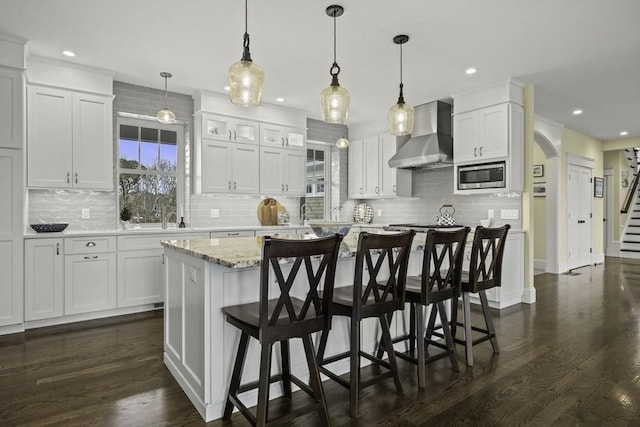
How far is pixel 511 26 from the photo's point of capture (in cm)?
319

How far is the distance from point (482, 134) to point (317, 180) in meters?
2.96

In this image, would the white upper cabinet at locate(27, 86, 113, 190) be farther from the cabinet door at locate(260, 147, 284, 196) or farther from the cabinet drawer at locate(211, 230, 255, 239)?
the cabinet door at locate(260, 147, 284, 196)

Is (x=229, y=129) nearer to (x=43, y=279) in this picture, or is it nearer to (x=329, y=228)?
(x=43, y=279)

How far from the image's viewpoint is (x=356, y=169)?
262 inches

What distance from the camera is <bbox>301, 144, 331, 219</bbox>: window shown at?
6586 millimetres

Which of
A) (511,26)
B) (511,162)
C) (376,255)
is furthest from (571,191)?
(376,255)

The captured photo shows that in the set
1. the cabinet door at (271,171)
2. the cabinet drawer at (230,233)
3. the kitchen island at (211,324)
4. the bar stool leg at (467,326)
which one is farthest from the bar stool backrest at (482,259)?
the cabinet door at (271,171)

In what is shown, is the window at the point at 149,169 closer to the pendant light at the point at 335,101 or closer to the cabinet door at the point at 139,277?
the cabinet door at the point at 139,277

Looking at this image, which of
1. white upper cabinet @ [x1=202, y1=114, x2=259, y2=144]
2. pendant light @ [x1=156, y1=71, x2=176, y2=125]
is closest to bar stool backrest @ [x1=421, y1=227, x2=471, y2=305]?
pendant light @ [x1=156, y1=71, x2=176, y2=125]

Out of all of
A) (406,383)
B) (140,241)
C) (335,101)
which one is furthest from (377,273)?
(140,241)

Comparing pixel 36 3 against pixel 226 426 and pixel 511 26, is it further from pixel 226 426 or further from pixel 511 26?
pixel 511 26

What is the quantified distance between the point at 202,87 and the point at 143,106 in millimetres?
785

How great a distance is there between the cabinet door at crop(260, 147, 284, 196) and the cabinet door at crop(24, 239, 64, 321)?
2.62 metres

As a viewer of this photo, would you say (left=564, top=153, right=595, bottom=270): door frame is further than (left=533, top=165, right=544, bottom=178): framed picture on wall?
No
